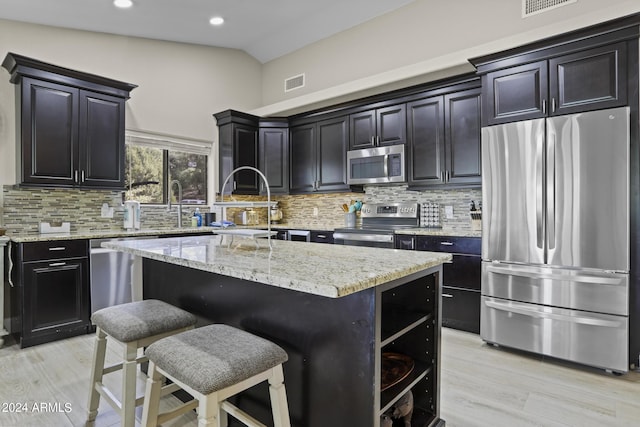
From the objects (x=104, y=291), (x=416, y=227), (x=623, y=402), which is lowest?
(x=623, y=402)

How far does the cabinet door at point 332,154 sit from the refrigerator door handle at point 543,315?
2.26 meters

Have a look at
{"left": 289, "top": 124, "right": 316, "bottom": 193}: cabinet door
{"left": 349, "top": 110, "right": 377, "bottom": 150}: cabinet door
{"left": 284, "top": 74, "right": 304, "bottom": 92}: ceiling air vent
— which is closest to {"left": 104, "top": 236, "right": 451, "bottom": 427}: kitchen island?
{"left": 349, "top": 110, "right": 377, "bottom": 150}: cabinet door

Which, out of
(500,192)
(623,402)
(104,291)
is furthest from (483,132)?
(104,291)

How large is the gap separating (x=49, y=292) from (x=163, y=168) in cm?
200

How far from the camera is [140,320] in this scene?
1.75 m

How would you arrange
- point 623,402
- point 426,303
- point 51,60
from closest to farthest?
1. point 426,303
2. point 623,402
3. point 51,60

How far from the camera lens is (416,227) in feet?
13.6

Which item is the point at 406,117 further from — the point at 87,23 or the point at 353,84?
the point at 87,23

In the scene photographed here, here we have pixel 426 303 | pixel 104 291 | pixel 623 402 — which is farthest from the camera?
pixel 104 291

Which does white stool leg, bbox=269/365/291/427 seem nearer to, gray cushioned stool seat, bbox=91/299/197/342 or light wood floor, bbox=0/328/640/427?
gray cushioned stool seat, bbox=91/299/197/342

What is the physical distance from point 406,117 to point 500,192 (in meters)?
1.48

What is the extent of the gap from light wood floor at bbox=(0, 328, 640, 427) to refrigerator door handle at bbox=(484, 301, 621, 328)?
13.7 inches

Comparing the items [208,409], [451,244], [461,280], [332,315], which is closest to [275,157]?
[451,244]

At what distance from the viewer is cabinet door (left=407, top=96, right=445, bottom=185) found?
379 centimetres
